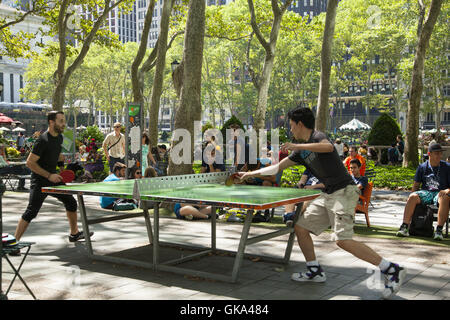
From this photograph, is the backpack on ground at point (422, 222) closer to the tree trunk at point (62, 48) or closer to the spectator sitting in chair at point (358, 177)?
the spectator sitting in chair at point (358, 177)

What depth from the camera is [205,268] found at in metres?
6.75

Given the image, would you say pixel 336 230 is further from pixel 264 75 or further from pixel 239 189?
pixel 264 75

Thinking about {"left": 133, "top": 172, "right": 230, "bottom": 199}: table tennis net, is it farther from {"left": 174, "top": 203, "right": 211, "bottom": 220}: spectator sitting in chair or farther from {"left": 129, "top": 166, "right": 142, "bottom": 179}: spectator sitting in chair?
{"left": 129, "top": 166, "right": 142, "bottom": 179}: spectator sitting in chair

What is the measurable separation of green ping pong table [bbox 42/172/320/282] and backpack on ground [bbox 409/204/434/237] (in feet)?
9.30

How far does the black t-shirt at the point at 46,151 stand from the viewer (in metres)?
A: 7.36

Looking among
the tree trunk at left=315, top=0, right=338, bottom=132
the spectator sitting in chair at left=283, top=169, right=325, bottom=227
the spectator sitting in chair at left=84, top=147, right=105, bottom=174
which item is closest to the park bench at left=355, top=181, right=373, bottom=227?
the spectator sitting in chair at left=283, top=169, right=325, bottom=227

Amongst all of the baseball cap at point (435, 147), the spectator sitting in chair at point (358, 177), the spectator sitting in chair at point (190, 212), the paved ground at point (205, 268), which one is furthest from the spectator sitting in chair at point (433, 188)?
the spectator sitting in chair at point (190, 212)

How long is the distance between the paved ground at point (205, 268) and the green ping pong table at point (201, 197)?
0.41 ft

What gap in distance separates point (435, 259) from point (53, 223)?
6701mm

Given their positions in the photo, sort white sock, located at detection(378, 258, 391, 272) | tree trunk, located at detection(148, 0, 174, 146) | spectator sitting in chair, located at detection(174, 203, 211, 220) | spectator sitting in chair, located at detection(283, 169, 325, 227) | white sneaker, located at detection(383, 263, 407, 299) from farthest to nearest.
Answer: tree trunk, located at detection(148, 0, 174, 146) → spectator sitting in chair, located at detection(174, 203, 211, 220) → spectator sitting in chair, located at detection(283, 169, 325, 227) → white sock, located at detection(378, 258, 391, 272) → white sneaker, located at detection(383, 263, 407, 299)

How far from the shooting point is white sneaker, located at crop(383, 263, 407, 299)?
17.4ft

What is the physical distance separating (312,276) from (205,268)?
1458mm

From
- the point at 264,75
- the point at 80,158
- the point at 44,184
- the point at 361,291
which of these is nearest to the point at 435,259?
the point at 361,291

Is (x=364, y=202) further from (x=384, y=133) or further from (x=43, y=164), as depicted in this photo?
(x=384, y=133)
